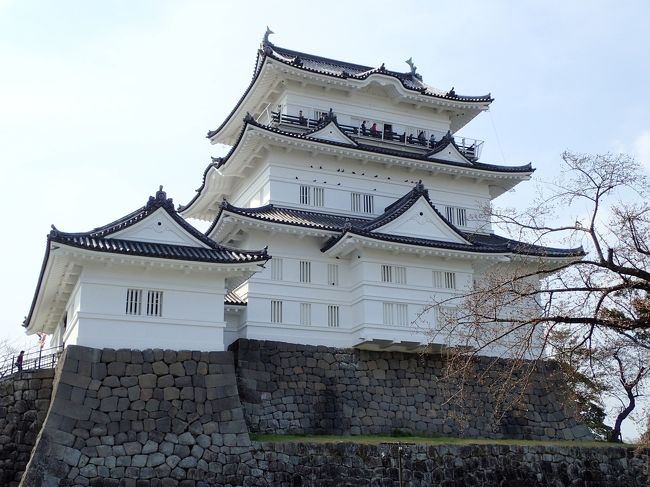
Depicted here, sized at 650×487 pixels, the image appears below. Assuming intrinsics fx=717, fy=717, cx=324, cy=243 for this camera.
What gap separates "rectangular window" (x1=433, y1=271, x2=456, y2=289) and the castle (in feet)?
0.14

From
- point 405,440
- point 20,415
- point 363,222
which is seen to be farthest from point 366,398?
point 20,415

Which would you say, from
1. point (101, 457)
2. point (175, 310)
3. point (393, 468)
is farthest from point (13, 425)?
point (393, 468)

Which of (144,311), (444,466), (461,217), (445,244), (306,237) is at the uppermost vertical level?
(461,217)

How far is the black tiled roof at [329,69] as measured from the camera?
24641mm

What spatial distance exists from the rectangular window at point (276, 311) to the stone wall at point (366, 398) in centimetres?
76

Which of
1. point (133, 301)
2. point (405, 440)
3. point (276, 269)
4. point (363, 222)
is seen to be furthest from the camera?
point (363, 222)

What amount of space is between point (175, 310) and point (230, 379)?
208cm

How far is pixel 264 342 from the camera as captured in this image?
65.3 ft

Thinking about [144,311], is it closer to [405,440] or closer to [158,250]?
[158,250]

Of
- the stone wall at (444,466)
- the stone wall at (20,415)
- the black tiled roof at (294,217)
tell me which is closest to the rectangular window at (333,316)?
the black tiled roof at (294,217)

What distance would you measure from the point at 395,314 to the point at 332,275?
2314 millimetres

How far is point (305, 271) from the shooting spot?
2141cm

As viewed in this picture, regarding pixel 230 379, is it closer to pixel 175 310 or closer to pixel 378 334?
pixel 175 310

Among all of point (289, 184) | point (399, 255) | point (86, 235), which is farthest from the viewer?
point (289, 184)
